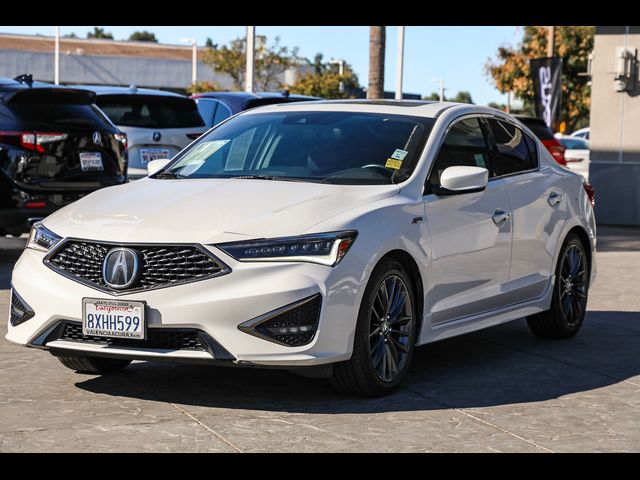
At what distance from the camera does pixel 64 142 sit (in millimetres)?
12203

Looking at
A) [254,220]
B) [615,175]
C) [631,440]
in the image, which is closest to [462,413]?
[631,440]

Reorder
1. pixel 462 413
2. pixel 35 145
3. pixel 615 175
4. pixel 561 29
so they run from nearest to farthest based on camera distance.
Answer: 1. pixel 462 413
2. pixel 35 145
3. pixel 615 175
4. pixel 561 29

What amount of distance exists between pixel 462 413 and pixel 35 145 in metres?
6.52

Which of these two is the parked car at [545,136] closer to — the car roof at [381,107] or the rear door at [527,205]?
the rear door at [527,205]

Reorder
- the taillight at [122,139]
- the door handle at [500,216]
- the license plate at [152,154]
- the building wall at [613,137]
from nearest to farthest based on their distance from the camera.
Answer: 1. the door handle at [500,216]
2. the taillight at [122,139]
3. the license plate at [152,154]
4. the building wall at [613,137]

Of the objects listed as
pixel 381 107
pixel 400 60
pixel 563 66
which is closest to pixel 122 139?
pixel 381 107

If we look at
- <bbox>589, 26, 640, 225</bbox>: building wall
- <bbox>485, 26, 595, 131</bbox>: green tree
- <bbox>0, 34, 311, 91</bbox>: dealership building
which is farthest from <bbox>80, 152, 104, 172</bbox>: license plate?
<bbox>0, 34, 311, 91</bbox>: dealership building

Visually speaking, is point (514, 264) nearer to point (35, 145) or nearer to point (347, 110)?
point (347, 110)

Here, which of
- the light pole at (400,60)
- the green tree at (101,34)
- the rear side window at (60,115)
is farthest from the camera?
the green tree at (101,34)

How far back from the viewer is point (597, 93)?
67.2 ft

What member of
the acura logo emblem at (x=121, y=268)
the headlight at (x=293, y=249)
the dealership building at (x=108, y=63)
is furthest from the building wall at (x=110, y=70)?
the headlight at (x=293, y=249)

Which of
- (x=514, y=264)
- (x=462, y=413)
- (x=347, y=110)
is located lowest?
(x=462, y=413)

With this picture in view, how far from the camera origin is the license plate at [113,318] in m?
6.41

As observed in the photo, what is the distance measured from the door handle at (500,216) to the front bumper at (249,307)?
177 cm
